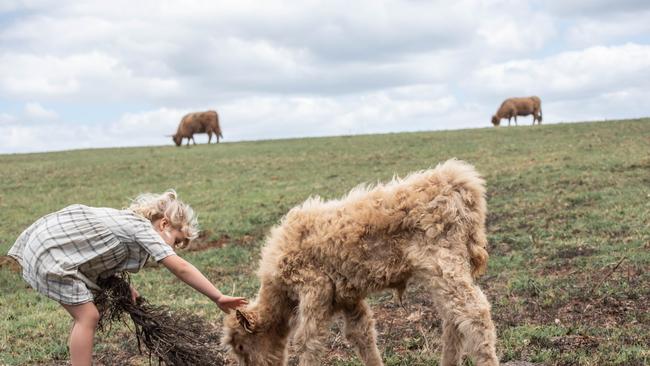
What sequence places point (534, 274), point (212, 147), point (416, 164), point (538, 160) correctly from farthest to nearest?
1. point (212, 147)
2. point (416, 164)
3. point (538, 160)
4. point (534, 274)

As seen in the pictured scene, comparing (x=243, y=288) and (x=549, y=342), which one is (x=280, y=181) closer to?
(x=243, y=288)

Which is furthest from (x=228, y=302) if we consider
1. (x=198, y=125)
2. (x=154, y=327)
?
(x=198, y=125)

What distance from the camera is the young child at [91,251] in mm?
5461

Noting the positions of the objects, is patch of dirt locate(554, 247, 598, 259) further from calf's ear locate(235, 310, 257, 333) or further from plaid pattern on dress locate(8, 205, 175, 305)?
plaid pattern on dress locate(8, 205, 175, 305)

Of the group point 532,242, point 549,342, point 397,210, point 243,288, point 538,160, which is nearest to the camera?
point 397,210

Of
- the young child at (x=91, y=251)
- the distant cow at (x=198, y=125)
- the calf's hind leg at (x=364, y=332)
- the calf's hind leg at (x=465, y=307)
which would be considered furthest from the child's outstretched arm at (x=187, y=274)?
the distant cow at (x=198, y=125)

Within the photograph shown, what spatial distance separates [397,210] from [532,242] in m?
6.55

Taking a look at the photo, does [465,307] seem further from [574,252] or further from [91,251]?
[574,252]

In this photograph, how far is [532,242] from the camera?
1138cm

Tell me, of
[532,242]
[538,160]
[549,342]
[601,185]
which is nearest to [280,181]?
[538,160]

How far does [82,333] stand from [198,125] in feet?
118

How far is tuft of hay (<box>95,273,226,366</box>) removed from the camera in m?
6.20

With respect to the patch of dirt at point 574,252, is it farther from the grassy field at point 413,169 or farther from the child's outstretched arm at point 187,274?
the child's outstretched arm at point 187,274

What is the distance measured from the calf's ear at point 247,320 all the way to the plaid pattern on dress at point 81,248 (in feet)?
2.69
